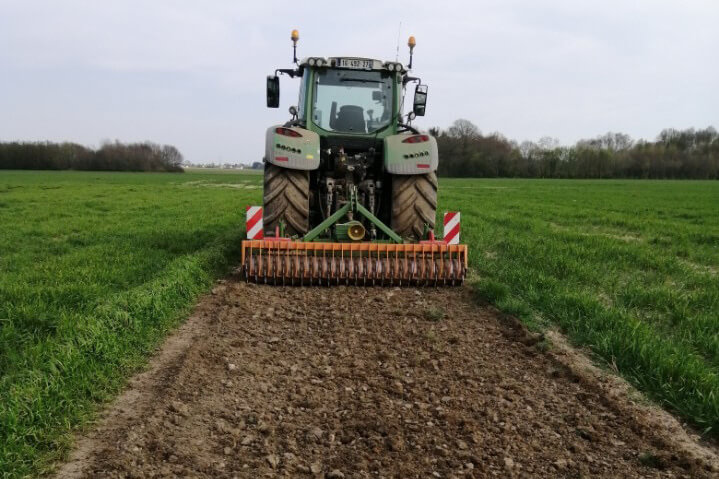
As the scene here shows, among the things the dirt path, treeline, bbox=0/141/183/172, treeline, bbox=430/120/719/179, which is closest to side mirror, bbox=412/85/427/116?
the dirt path

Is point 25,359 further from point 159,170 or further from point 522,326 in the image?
point 159,170

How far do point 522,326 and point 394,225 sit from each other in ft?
7.70

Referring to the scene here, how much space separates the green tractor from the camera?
589 cm

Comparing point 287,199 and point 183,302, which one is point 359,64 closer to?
point 287,199

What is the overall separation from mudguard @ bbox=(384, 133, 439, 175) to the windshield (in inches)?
25.6

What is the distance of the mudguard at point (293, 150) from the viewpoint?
20.6 ft

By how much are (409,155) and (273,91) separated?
2.13 metres

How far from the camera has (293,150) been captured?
248 inches

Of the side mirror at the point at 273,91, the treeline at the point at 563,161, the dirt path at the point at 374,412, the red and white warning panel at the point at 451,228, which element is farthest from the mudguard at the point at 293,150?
the treeline at the point at 563,161

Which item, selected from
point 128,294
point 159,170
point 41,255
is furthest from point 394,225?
point 159,170

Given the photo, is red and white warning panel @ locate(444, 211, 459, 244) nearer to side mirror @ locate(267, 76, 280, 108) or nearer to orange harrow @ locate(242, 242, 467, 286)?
orange harrow @ locate(242, 242, 467, 286)

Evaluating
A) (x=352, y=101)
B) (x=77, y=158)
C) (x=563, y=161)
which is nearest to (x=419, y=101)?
(x=352, y=101)

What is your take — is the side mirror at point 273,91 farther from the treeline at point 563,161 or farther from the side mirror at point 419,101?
the treeline at point 563,161

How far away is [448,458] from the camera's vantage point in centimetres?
266
